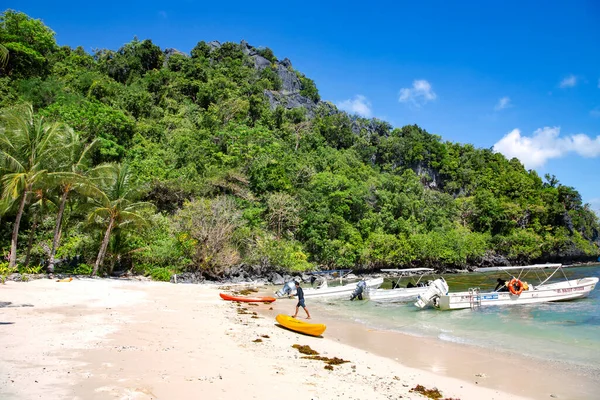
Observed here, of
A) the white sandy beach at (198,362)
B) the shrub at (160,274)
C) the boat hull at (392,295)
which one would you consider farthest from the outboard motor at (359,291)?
the shrub at (160,274)

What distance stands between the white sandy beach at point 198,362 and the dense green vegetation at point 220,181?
10.9 metres

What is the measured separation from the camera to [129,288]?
1922 centimetres

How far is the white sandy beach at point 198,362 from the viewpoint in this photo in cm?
557

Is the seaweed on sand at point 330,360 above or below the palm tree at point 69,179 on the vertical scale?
below

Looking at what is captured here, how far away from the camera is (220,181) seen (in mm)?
37875

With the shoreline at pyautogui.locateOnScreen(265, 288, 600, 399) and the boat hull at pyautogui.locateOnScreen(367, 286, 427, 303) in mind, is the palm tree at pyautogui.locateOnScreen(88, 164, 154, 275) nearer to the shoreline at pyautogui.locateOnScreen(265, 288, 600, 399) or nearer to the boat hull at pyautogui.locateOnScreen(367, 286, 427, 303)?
the boat hull at pyautogui.locateOnScreen(367, 286, 427, 303)

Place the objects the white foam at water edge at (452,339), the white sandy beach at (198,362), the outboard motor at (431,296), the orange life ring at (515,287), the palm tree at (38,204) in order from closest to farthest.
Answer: the white sandy beach at (198,362)
the white foam at water edge at (452,339)
the outboard motor at (431,296)
the orange life ring at (515,287)
the palm tree at (38,204)

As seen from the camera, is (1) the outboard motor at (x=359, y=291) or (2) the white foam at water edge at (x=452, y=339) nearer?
(2) the white foam at water edge at (x=452, y=339)

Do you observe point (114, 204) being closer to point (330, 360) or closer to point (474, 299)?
point (330, 360)

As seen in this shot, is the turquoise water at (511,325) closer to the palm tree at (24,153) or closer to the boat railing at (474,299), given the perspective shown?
the boat railing at (474,299)

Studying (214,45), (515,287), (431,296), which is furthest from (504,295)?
(214,45)

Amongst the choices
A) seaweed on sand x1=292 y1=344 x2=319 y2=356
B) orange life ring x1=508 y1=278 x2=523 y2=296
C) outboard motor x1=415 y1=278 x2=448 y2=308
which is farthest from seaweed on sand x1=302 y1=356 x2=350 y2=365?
orange life ring x1=508 y1=278 x2=523 y2=296

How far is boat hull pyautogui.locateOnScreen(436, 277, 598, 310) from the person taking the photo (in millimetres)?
18156

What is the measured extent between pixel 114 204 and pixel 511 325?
71.3 feet
